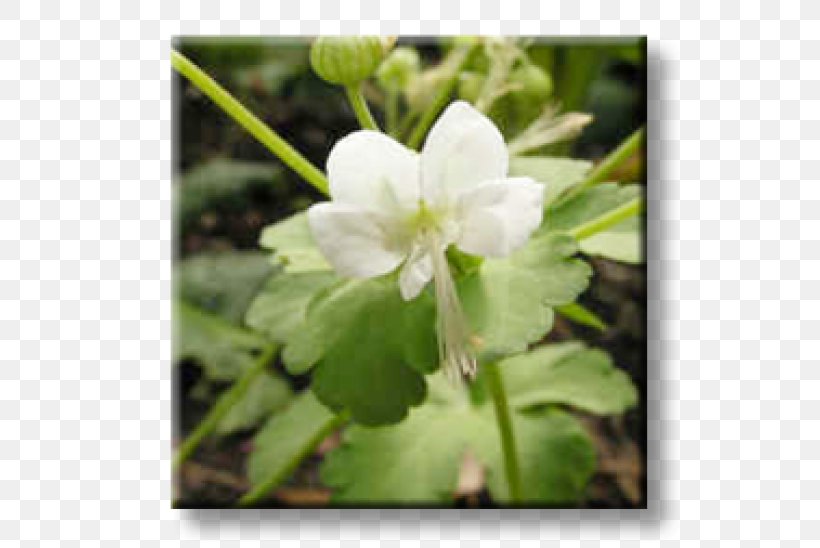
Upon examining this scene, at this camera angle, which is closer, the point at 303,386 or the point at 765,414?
the point at 765,414

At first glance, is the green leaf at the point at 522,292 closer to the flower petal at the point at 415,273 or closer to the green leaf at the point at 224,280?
the flower petal at the point at 415,273

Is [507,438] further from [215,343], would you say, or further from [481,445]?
[215,343]

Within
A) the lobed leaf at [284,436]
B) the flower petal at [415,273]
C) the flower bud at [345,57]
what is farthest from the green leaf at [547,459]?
the flower bud at [345,57]

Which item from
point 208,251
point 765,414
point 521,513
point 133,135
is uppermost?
point 133,135

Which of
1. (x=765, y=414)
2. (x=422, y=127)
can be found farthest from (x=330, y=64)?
(x=765, y=414)

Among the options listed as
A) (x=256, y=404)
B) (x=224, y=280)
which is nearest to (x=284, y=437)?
(x=256, y=404)

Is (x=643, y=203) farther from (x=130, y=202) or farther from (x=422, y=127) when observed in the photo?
(x=130, y=202)
